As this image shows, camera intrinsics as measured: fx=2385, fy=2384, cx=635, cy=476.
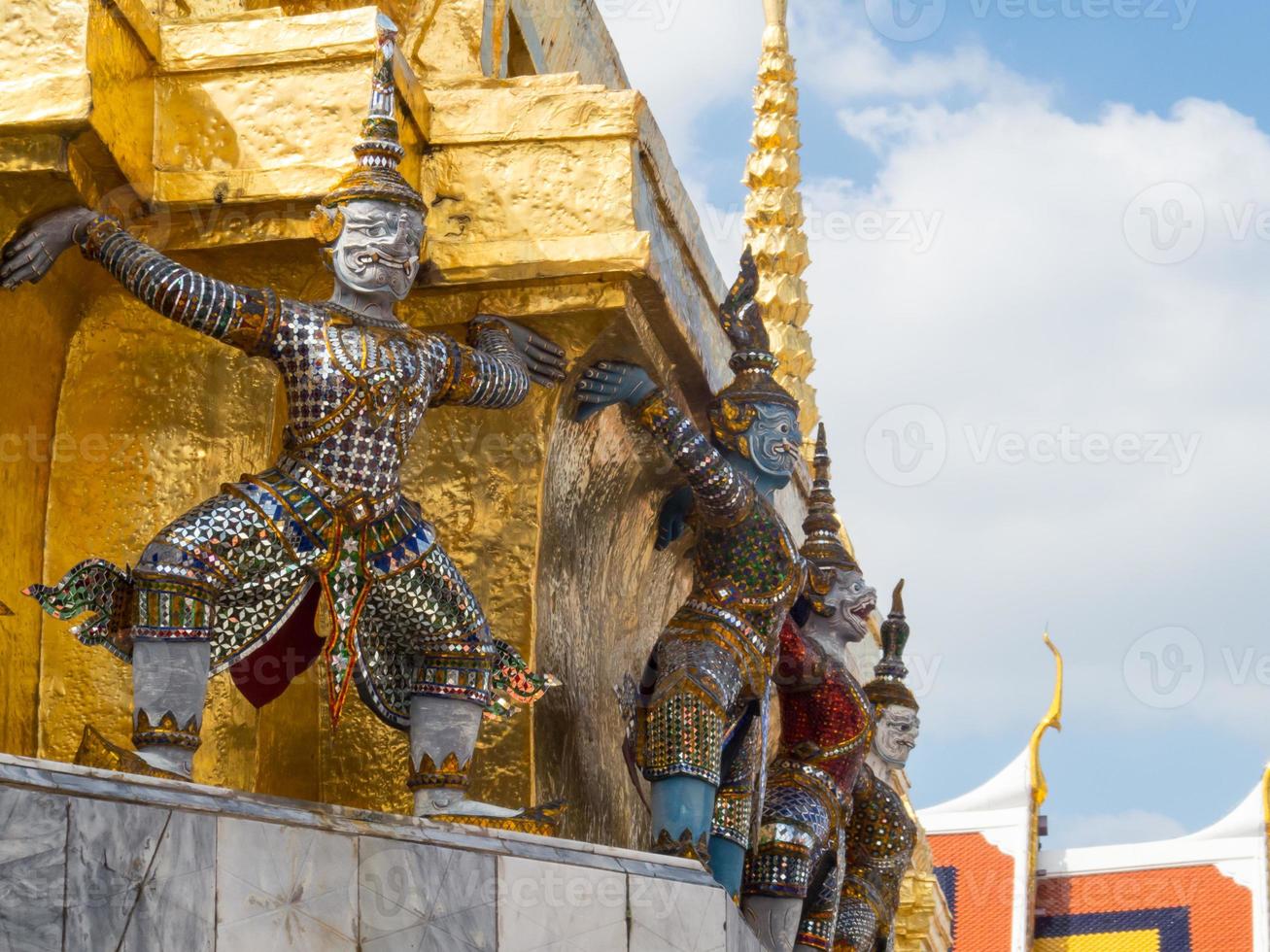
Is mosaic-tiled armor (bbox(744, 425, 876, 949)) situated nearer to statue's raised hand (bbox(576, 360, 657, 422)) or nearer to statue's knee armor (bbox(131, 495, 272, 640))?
statue's raised hand (bbox(576, 360, 657, 422))

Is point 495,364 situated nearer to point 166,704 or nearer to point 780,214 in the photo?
point 166,704

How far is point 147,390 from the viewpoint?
23.6 ft

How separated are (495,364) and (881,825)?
343 cm

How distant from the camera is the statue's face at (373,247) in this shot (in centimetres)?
643

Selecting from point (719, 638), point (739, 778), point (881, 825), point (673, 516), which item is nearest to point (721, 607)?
point (719, 638)

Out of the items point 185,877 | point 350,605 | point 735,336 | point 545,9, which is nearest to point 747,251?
point 735,336

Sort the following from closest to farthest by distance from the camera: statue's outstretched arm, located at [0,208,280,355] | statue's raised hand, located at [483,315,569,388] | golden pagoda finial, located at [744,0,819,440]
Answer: statue's outstretched arm, located at [0,208,280,355], statue's raised hand, located at [483,315,569,388], golden pagoda finial, located at [744,0,819,440]

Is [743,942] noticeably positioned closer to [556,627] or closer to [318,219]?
[556,627]

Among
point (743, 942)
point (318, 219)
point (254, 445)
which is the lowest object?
point (743, 942)

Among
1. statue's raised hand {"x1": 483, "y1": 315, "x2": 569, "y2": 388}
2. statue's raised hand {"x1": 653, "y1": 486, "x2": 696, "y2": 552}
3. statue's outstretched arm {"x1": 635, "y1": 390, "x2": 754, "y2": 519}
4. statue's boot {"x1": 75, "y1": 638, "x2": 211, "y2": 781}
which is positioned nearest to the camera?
statue's boot {"x1": 75, "y1": 638, "x2": 211, "y2": 781}

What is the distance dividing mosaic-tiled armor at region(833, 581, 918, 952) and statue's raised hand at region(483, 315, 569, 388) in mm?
2586

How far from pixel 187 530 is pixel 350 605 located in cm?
52

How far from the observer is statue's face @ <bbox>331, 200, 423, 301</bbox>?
6.43m

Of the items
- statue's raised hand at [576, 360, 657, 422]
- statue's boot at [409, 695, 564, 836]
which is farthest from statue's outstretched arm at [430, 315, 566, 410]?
statue's boot at [409, 695, 564, 836]
